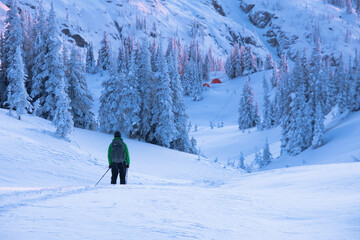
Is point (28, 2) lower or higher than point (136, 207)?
higher

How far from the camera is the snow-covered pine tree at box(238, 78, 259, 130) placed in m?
61.2

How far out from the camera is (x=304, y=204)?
705 centimetres

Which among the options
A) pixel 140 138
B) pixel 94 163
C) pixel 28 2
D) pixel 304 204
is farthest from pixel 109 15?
pixel 304 204

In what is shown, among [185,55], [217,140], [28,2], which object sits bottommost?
[217,140]

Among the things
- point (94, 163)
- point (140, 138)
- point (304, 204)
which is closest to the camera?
point (304, 204)

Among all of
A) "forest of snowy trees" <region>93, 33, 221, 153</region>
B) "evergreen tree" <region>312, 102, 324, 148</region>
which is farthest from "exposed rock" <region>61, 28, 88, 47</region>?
"evergreen tree" <region>312, 102, 324, 148</region>

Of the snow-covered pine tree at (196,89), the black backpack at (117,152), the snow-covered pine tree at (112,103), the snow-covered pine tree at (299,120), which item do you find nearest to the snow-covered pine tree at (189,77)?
the snow-covered pine tree at (196,89)

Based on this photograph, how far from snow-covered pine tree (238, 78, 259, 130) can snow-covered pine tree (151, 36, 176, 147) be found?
33.9 m

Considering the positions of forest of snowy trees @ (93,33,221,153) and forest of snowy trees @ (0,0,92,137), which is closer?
forest of snowy trees @ (0,0,92,137)

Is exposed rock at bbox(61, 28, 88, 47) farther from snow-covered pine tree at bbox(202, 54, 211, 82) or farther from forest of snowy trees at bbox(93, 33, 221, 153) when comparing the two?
forest of snowy trees at bbox(93, 33, 221, 153)

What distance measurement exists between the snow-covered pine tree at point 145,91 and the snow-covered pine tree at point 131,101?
83 centimetres

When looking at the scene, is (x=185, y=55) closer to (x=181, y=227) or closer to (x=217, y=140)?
(x=217, y=140)

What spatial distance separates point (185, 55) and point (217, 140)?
63716 mm

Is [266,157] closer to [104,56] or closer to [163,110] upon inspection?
[163,110]
